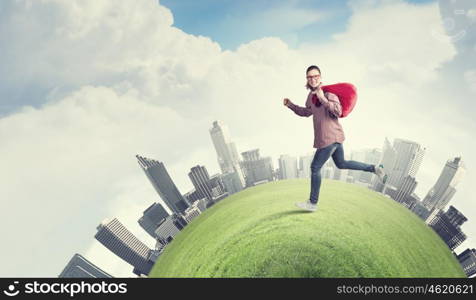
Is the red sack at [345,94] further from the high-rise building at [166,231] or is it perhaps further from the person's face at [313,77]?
the high-rise building at [166,231]

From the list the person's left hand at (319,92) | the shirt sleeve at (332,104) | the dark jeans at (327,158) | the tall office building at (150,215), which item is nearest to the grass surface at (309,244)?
the dark jeans at (327,158)

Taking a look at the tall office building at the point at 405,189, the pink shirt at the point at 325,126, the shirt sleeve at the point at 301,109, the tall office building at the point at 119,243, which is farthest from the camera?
the tall office building at the point at 119,243

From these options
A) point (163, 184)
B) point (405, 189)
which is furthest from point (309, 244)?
point (163, 184)

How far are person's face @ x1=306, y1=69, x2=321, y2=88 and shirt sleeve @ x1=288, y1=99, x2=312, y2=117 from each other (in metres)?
0.73

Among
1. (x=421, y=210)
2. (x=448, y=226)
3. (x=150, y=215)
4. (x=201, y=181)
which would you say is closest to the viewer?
(x=448, y=226)

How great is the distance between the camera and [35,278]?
25.1 ft

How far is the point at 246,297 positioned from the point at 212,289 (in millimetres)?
846

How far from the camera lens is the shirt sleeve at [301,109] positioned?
8.92 meters

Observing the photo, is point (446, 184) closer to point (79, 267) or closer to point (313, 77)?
point (313, 77)

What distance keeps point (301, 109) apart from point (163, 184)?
2217 inches

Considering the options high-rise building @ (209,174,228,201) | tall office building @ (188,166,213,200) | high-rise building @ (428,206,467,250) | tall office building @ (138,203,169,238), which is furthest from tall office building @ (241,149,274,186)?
tall office building @ (138,203,169,238)

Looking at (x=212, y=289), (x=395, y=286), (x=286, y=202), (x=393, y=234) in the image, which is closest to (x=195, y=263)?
(x=212, y=289)

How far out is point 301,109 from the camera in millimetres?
8977

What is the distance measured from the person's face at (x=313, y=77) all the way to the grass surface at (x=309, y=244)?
381cm
